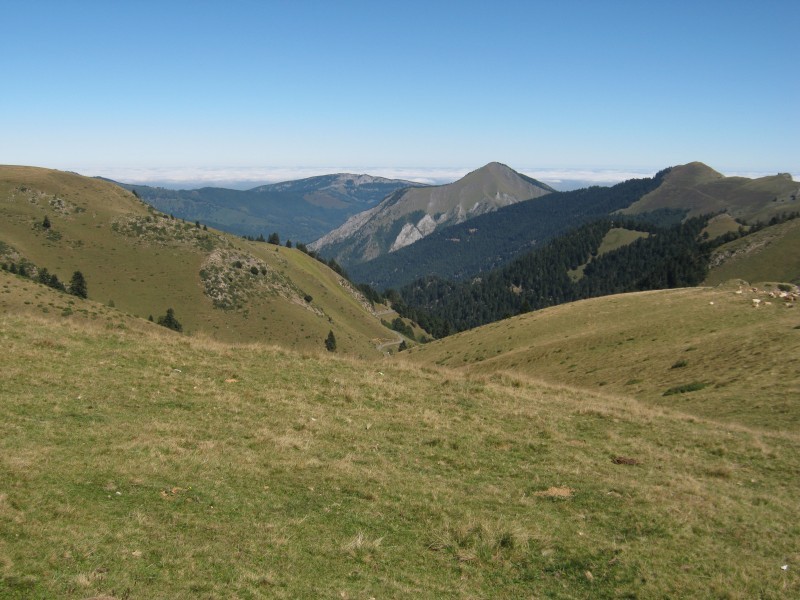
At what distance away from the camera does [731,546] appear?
11719mm

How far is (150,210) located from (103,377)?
151m

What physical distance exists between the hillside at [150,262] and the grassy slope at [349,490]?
81373 mm

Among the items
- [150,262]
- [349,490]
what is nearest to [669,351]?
[349,490]

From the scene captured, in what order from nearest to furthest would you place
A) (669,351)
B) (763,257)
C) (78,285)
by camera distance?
(669,351)
(78,285)
(763,257)

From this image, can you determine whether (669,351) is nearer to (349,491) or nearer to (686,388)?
(686,388)

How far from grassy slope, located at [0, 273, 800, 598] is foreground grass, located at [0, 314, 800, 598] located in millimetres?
56

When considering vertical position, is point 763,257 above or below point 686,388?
above

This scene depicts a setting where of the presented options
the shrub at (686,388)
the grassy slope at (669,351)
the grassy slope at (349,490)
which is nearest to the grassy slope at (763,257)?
the grassy slope at (669,351)

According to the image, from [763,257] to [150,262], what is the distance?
171 meters

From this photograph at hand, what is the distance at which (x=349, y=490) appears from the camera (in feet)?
44.0

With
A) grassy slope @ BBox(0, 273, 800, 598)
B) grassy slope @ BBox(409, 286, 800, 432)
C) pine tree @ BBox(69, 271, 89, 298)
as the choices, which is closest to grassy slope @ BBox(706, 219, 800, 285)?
grassy slope @ BBox(409, 286, 800, 432)

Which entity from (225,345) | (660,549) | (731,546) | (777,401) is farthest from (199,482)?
(777,401)

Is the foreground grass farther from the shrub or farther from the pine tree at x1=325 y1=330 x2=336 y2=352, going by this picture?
the pine tree at x1=325 y1=330 x2=336 y2=352

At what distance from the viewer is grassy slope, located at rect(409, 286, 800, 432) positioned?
26.0 m
